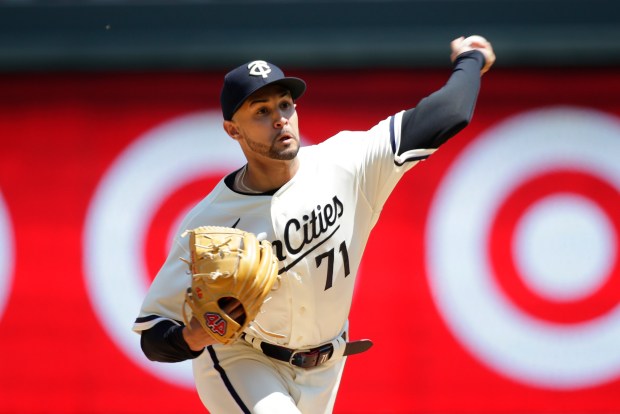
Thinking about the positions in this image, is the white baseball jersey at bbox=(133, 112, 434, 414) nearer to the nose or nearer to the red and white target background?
the nose

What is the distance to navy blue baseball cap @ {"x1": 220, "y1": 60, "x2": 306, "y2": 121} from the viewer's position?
3221mm

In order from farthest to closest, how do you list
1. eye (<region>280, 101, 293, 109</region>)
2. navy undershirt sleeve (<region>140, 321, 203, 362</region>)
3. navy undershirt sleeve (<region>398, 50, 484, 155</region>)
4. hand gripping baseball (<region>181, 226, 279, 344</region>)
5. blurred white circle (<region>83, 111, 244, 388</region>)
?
1. blurred white circle (<region>83, 111, 244, 388</region>)
2. eye (<region>280, 101, 293, 109</region>)
3. navy undershirt sleeve (<region>398, 50, 484, 155</region>)
4. navy undershirt sleeve (<region>140, 321, 203, 362</region>)
5. hand gripping baseball (<region>181, 226, 279, 344</region>)

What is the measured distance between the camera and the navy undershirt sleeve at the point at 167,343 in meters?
3.11

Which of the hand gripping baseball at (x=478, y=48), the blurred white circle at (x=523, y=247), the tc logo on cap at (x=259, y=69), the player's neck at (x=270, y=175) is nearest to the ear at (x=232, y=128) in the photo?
the player's neck at (x=270, y=175)

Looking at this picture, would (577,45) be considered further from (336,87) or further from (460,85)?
(460,85)

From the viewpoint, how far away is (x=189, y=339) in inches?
121

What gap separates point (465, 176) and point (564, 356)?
45.6 inches

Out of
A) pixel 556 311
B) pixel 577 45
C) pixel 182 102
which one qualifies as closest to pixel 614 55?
pixel 577 45

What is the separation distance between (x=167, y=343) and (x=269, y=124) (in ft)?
2.50

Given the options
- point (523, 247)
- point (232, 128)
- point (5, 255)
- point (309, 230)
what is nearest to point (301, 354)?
point (309, 230)

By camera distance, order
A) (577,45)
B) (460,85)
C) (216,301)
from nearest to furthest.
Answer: (216,301)
(460,85)
(577,45)

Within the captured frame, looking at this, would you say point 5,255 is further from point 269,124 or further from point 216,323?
point 216,323

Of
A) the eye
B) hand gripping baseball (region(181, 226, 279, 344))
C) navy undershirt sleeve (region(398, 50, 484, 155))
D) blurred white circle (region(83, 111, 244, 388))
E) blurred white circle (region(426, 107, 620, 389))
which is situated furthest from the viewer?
blurred white circle (region(83, 111, 244, 388))

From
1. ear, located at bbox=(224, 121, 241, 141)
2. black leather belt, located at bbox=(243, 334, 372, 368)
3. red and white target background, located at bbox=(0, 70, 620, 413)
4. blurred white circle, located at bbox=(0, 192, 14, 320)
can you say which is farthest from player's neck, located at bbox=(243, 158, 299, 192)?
blurred white circle, located at bbox=(0, 192, 14, 320)
